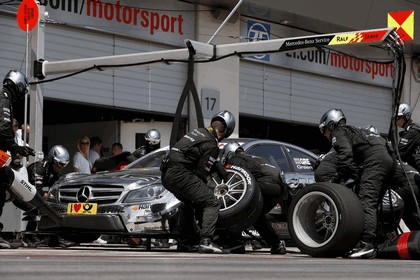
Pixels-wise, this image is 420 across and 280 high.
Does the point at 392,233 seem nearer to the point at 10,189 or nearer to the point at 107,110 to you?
the point at 10,189


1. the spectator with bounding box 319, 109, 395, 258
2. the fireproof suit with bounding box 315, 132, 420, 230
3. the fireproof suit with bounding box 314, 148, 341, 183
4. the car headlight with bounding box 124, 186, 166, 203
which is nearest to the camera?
the spectator with bounding box 319, 109, 395, 258

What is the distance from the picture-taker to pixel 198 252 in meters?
10.8

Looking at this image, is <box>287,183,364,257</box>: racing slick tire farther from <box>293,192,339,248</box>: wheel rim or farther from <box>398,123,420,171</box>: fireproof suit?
<box>398,123,420,171</box>: fireproof suit

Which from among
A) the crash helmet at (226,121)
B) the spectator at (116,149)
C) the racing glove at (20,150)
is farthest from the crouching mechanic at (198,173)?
the spectator at (116,149)

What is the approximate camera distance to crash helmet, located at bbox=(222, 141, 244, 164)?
12.0 m

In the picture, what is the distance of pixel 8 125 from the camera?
11359mm

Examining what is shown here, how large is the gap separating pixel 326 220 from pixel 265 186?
127 cm

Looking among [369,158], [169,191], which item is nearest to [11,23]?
[169,191]

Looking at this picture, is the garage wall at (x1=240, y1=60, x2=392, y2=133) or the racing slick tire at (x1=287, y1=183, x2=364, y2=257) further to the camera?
the garage wall at (x1=240, y1=60, x2=392, y2=133)

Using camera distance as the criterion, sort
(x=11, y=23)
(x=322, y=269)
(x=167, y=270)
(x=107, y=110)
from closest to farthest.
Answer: (x=167, y=270)
(x=322, y=269)
(x=11, y=23)
(x=107, y=110)

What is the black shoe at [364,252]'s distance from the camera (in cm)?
1007

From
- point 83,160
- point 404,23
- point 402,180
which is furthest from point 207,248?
point 83,160

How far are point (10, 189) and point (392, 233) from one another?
430 centimetres

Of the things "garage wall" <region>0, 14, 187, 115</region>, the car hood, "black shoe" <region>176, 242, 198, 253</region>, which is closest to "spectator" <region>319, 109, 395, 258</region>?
"black shoe" <region>176, 242, 198, 253</region>
